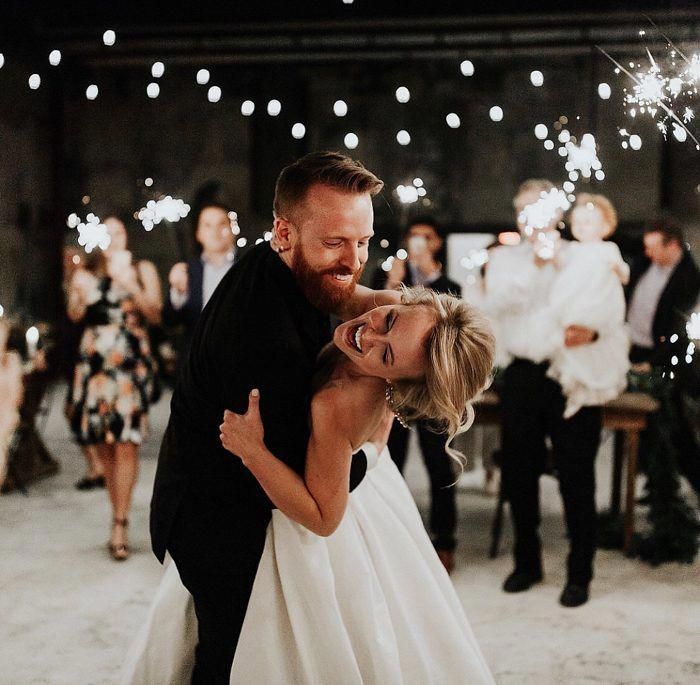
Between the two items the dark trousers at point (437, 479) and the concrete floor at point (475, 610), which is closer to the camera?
the concrete floor at point (475, 610)

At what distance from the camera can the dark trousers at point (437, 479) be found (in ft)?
13.5

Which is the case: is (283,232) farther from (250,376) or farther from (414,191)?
(414,191)

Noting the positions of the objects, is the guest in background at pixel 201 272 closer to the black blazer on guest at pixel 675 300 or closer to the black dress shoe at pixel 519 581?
the black dress shoe at pixel 519 581

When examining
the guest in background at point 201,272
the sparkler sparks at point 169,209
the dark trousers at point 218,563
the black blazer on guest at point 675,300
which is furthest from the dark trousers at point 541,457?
the sparkler sparks at point 169,209

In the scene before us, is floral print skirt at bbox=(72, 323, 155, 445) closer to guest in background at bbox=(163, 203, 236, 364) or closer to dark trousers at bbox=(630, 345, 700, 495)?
guest in background at bbox=(163, 203, 236, 364)

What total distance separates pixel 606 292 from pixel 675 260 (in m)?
1.84

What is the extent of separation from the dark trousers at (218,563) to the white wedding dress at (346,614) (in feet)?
0.13

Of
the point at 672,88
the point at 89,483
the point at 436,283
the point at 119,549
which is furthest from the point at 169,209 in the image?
the point at 672,88

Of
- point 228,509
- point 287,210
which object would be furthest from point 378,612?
point 287,210

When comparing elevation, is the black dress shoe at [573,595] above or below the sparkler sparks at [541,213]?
below

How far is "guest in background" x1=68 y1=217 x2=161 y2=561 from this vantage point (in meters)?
4.24

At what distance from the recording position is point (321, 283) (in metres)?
2.00

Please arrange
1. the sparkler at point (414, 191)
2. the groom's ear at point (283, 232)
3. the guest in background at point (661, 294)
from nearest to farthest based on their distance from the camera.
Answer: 1. the groom's ear at point (283, 232)
2. the guest in background at point (661, 294)
3. the sparkler at point (414, 191)

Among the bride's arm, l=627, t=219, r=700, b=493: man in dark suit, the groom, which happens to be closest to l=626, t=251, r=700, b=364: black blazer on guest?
l=627, t=219, r=700, b=493: man in dark suit
